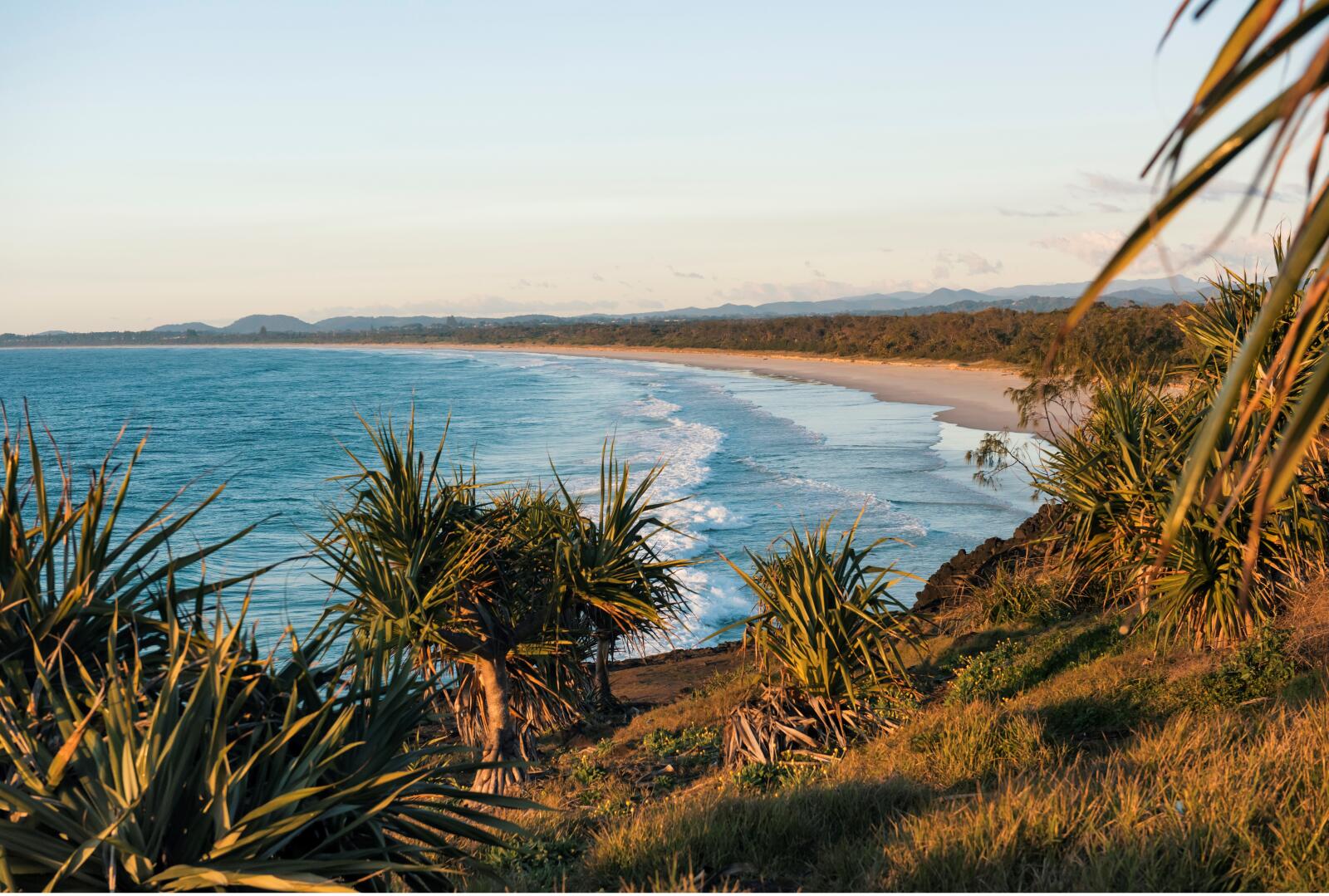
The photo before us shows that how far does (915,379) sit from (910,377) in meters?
2.00

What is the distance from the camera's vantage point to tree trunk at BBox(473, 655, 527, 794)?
29.8 feet

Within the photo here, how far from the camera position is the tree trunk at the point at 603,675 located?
11009 mm

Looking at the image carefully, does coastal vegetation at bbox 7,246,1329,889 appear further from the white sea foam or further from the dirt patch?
the white sea foam

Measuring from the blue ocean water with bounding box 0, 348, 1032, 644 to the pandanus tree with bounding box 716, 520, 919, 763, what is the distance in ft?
10.3

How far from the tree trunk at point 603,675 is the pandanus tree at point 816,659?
8.41 ft

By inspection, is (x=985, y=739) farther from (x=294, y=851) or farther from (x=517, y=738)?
(x=517, y=738)

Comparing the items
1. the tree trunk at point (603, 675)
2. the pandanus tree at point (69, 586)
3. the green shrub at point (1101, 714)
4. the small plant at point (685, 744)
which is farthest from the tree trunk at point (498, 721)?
the pandanus tree at point (69, 586)

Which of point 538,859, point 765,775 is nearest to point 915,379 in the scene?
point 765,775

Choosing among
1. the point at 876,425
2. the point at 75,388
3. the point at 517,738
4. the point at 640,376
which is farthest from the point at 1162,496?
the point at 75,388

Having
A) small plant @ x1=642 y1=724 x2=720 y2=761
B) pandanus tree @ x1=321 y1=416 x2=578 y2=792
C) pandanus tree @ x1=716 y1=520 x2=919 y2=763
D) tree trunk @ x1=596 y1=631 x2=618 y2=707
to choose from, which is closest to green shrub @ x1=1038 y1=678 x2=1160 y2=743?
pandanus tree @ x1=716 y1=520 x2=919 y2=763

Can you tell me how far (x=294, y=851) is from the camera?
11.6 ft

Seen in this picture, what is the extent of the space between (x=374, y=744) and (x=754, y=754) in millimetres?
4393

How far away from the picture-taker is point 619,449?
121 feet

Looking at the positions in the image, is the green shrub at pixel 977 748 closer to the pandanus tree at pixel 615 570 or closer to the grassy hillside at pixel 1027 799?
the grassy hillside at pixel 1027 799
